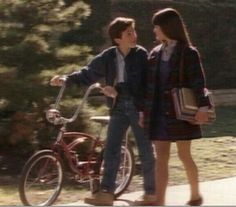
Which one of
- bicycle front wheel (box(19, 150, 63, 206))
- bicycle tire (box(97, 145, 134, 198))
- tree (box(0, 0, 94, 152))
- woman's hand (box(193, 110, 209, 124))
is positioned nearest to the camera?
woman's hand (box(193, 110, 209, 124))

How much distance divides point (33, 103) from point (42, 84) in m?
0.30

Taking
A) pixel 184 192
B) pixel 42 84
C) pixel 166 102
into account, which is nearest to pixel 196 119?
pixel 166 102

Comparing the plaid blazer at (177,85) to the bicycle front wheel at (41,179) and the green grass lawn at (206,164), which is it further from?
the green grass lawn at (206,164)

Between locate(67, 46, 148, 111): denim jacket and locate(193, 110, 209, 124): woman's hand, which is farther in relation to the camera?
locate(67, 46, 148, 111): denim jacket

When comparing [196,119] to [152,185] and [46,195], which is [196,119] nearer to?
[152,185]

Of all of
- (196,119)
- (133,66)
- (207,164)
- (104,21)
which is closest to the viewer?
(196,119)

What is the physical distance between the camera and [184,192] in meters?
7.84

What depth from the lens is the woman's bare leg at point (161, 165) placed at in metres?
6.60

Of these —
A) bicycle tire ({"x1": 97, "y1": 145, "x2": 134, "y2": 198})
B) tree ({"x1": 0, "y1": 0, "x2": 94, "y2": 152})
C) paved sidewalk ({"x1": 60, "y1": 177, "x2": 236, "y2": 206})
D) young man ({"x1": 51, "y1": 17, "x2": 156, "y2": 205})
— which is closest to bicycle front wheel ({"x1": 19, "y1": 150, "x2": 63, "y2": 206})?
paved sidewalk ({"x1": 60, "y1": 177, "x2": 236, "y2": 206})

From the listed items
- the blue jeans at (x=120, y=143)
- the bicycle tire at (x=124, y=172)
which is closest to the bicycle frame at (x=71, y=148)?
the bicycle tire at (x=124, y=172)

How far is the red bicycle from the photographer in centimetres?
691

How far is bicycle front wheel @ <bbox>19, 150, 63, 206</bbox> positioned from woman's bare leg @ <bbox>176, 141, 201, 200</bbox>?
1.21 meters

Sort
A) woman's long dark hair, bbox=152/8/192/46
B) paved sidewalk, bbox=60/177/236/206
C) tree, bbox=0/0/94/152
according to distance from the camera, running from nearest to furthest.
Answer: woman's long dark hair, bbox=152/8/192/46 → paved sidewalk, bbox=60/177/236/206 → tree, bbox=0/0/94/152

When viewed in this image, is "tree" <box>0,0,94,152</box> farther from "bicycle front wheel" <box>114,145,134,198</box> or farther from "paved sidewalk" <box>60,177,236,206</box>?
"paved sidewalk" <box>60,177,236,206</box>
